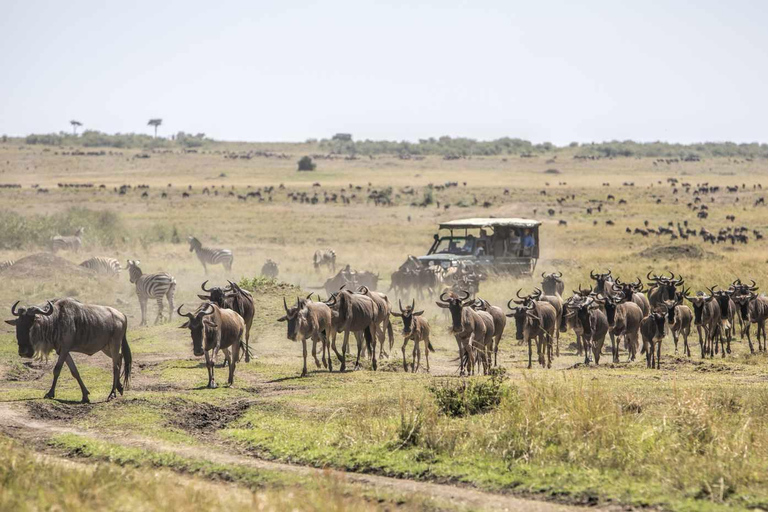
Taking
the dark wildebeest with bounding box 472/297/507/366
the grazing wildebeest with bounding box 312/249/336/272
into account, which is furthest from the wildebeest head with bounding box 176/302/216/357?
the grazing wildebeest with bounding box 312/249/336/272

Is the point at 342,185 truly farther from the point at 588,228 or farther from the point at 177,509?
the point at 177,509

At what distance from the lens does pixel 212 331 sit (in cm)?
1739

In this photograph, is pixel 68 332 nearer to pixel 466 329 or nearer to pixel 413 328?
pixel 413 328

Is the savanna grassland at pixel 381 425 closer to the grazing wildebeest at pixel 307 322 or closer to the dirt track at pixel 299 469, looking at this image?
the dirt track at pixel 299 469

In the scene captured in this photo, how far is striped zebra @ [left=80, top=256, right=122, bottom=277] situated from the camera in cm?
3666

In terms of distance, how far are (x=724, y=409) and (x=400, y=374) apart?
6908mm

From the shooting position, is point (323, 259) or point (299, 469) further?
point (323, 259)

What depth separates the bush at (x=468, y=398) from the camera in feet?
45.6

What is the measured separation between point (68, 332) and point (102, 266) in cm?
2203

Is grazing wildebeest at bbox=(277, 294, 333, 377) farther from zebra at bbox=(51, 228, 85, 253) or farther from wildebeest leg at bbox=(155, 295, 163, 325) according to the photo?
zebra at bbox=(51, 228, 85, 253)

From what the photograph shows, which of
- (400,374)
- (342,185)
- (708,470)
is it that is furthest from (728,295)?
(342,185)

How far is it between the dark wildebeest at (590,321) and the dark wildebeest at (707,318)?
311 centimetres

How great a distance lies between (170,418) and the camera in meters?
14.2

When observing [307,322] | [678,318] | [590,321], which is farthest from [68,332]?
[678,318]
